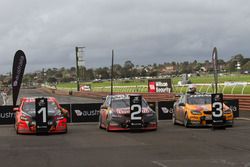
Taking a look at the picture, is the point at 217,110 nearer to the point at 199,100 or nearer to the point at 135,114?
the point at 199,100

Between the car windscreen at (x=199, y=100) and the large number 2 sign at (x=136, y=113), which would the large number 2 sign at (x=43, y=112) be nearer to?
the large number 2 sign at (x=136, y=113)

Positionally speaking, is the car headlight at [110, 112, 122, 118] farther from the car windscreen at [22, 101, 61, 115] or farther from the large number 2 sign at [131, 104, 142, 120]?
the car windscreen at [22, 101, 61, 115]

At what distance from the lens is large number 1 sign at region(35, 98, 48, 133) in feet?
61.2

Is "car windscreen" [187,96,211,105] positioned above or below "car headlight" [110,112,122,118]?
above

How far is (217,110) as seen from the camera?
19.9m

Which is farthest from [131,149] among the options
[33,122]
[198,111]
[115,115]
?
[198,111]

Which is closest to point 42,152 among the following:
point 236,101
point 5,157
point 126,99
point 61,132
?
point 5,157

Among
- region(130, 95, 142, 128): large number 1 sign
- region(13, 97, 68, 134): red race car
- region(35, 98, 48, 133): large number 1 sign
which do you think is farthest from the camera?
region(130, 95, 142, 128): large number 1 sign

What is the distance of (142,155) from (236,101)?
14266 millimetres

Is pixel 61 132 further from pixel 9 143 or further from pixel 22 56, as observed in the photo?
pixel 22 56

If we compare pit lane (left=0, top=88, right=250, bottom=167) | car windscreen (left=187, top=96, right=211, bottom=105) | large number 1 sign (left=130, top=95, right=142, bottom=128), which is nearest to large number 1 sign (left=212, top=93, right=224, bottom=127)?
pit lane (left=0, top=88, right=250, bottom=167)

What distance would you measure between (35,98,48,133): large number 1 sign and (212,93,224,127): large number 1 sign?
6440 millimetres

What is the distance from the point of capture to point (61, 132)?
19.4 meters

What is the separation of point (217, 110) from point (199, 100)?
1.97 m
